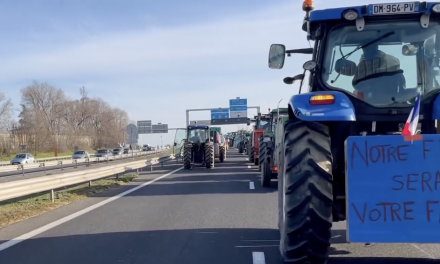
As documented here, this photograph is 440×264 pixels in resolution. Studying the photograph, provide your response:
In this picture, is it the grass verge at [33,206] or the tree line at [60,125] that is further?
the tree line at [60,125]

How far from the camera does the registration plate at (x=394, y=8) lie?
5.30 meters

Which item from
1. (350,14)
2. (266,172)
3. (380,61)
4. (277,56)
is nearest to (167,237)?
(277,56)

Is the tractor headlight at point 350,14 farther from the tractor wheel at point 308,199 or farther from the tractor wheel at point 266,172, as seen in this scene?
the tractor wheel at point 266,172

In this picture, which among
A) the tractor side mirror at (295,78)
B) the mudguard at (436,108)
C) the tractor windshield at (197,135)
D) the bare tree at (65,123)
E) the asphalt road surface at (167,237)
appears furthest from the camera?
the bare tree at (65,123)

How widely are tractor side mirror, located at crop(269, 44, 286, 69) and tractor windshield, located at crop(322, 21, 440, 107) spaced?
647 millimetres

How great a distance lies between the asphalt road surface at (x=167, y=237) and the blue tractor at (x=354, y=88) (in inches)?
57.2

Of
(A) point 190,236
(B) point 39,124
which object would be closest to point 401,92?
(A) point 190,236

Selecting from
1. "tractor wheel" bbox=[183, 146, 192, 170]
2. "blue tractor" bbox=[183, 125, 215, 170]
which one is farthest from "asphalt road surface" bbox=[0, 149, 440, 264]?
"blue tractor" bbox=[183, 125, 215, 170]

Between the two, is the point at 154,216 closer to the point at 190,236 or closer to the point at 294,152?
the point at 190,236

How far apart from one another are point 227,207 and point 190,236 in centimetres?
352

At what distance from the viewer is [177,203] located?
41.0ft

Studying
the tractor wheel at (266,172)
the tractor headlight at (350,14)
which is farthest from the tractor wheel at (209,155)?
the tractor headlight at (350,14)

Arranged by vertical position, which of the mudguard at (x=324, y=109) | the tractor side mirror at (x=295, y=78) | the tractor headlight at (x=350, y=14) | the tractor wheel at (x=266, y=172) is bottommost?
the tractor wheel at (x=266, y=172)

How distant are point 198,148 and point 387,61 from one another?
24.5 metres
